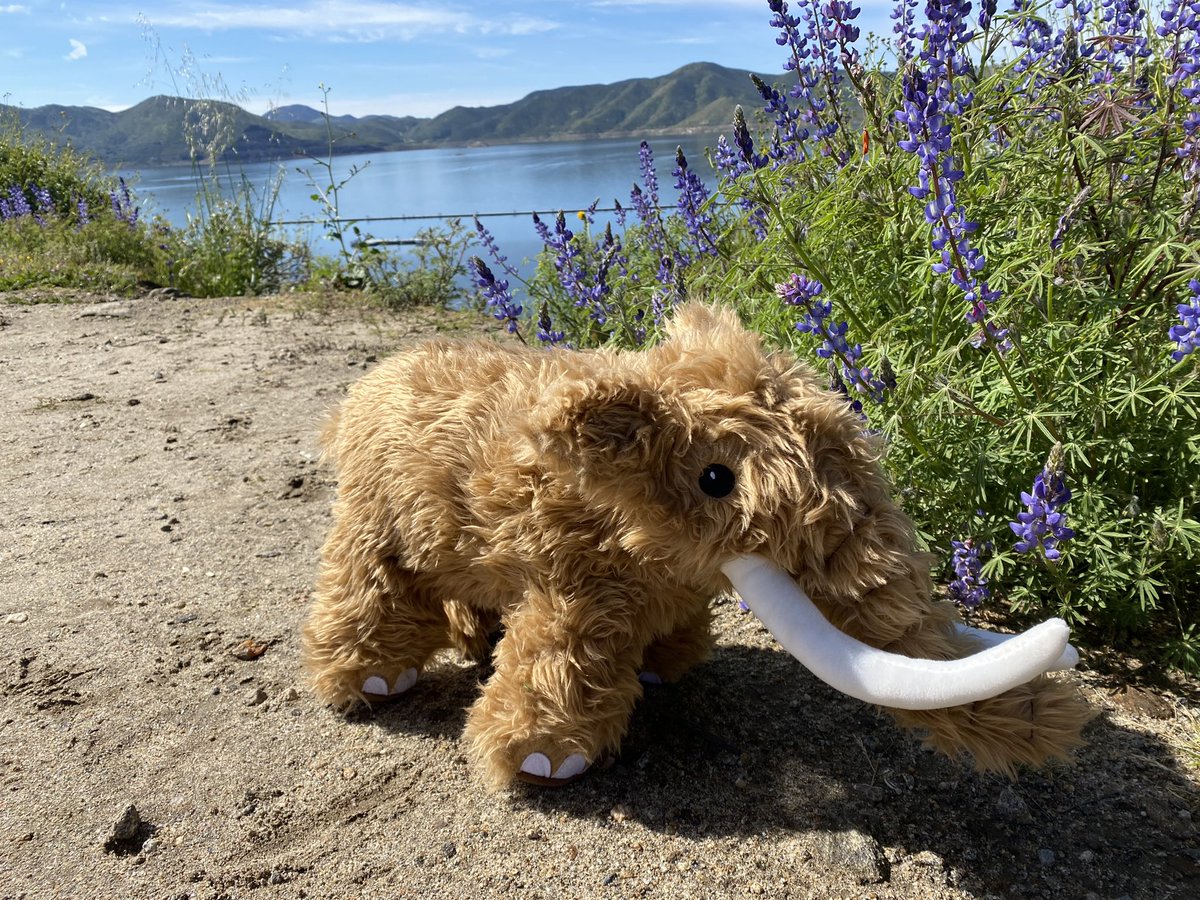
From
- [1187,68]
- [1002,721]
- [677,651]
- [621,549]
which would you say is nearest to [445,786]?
[677,651]

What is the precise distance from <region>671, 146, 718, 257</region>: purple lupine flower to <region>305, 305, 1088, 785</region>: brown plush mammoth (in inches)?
51.0

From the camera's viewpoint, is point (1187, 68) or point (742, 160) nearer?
point (1187, 68)

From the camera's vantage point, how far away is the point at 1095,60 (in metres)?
2.62

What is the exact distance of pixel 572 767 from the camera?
2127 mm

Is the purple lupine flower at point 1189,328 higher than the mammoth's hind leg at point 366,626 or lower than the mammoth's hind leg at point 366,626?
higher

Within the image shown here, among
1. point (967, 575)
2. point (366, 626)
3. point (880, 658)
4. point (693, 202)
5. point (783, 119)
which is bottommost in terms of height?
point (366, 626)

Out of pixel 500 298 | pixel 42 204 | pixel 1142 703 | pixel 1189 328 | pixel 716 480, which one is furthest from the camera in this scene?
pixel 42 204

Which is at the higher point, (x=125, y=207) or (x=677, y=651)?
(x=125, y=207)

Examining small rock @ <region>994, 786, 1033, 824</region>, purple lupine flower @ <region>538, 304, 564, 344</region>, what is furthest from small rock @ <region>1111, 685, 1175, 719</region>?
purple lupine flower @ <region>538, 304, 564, 344</region>

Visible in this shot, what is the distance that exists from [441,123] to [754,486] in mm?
16752

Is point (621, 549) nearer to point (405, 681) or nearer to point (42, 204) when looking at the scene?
point (405, 681)

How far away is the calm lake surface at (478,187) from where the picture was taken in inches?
334

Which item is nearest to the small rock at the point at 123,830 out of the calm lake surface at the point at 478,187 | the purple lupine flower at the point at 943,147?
the purple lupine flower at the point at 943,147

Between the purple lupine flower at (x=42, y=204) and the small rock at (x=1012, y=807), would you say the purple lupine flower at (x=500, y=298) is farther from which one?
the purple lupine flower at (x=42, y=204)
